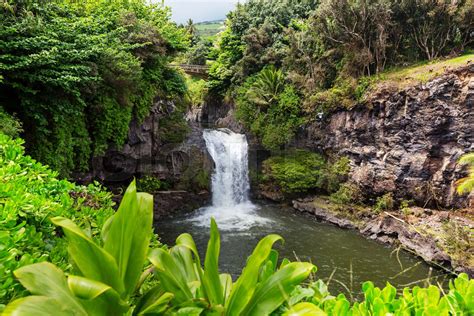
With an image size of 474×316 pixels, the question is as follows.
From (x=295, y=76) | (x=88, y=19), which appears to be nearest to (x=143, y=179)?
(x=88, y=19)

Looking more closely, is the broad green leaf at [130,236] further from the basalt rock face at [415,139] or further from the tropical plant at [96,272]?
the basalt rock face at [415,139]

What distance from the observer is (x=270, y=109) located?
1770 centimetres

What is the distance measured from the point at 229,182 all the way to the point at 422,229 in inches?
339

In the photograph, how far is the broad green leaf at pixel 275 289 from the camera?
1.39 m

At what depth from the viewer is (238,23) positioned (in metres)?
22.8

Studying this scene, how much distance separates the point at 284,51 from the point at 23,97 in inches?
585

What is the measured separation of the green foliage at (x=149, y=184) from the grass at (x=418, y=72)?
32.7 ft

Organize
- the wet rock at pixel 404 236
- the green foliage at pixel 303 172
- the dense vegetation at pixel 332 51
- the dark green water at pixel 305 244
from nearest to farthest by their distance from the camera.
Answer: the dark green water at pixel 305 244
the wet rock at pixel 404 236
the dense vegetation at pixel 332 51
the green foliage at pixel 303 172

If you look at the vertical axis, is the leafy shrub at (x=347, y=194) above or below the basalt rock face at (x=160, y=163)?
below

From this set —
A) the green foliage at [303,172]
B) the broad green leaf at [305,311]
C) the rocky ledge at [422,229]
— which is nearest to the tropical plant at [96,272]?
the broad green leaf at [305,311]

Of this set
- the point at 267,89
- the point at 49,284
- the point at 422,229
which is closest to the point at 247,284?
the point at 49,284

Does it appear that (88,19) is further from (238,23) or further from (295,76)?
(238,23)

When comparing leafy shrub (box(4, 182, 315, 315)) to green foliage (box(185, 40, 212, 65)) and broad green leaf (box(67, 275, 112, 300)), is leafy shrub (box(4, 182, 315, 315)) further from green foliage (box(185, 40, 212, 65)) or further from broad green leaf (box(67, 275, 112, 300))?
green foliage (box(185, 40, 212, 65))

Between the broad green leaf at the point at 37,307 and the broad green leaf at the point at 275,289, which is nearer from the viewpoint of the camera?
the broad green leaf at the point at 37,307
